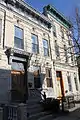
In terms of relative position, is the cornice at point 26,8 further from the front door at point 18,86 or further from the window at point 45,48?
the front door at point 18,86

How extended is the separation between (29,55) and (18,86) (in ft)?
9.00

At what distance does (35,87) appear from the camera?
41.4ft

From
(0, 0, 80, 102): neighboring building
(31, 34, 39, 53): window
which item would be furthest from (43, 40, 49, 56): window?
(31, 34, 39, 53): window

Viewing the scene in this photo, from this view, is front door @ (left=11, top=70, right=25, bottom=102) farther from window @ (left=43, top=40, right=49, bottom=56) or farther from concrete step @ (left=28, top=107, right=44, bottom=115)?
window @ (left=43, top=40, right=49, bottom=56)

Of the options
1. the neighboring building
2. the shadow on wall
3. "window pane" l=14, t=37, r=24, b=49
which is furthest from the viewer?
"window pane" l=14, t=37, r=24, b=49

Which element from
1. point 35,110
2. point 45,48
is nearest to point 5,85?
point 35,110

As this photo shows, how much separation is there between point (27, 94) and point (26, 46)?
4.11 meters

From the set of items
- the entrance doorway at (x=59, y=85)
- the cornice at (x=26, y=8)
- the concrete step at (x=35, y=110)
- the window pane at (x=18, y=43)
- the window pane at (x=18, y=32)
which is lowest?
the concrete step at (x=35, y=110)

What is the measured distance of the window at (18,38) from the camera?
12195mm

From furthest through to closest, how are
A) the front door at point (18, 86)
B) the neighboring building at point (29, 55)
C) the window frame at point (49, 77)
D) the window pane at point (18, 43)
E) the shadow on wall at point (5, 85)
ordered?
1. the window frame at point (49, 77)
2. the window pane at point (18, 43)
3. the neighboring building at point (29, 55)
4. the front door at point (18, 86)
5. the shadow on wall at point (5, 85)

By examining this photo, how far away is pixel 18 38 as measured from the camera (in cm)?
1248

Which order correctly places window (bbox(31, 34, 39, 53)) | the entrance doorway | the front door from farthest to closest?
the entrance doorway, window (bbox(31, 34, 39, 53)), the front door

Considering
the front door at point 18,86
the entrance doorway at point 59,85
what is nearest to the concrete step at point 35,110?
the front door at point 18,86

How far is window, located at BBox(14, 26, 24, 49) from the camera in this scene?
12.2 metres
